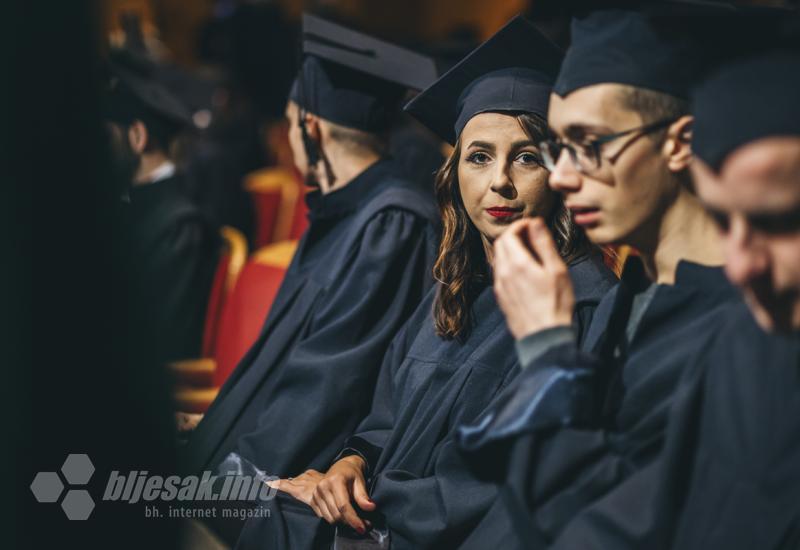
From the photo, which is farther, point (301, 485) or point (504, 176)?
point (301, 485)

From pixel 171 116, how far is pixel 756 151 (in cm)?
358

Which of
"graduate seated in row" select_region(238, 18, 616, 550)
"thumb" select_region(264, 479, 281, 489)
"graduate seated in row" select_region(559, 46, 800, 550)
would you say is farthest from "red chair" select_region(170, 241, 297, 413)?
"graduate seated in row" select_region(559, 46, 800, 550)

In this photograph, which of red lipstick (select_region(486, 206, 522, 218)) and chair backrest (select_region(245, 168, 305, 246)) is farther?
chair backrest (select_region(245, 168, 305, 246))

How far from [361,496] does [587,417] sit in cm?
74

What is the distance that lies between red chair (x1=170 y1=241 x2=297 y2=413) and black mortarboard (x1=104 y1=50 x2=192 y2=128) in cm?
107

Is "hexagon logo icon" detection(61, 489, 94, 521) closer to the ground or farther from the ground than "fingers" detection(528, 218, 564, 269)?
closer to the ground

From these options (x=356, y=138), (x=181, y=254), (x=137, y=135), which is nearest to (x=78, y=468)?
(x=356, y=138)

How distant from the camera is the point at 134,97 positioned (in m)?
4.46

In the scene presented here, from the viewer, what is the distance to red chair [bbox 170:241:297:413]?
350cm

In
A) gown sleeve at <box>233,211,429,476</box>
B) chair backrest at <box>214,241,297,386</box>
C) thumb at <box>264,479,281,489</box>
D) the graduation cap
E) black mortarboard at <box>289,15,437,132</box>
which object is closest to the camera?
the graduation cap

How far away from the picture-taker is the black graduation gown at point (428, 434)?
2027mm

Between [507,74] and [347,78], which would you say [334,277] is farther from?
[507,74]

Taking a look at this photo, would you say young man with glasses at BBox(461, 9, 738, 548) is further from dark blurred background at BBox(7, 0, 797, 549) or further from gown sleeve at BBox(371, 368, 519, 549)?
dark blurred background at BBox(7, 0, 797, 549)

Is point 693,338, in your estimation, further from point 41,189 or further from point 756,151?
point 41,189
